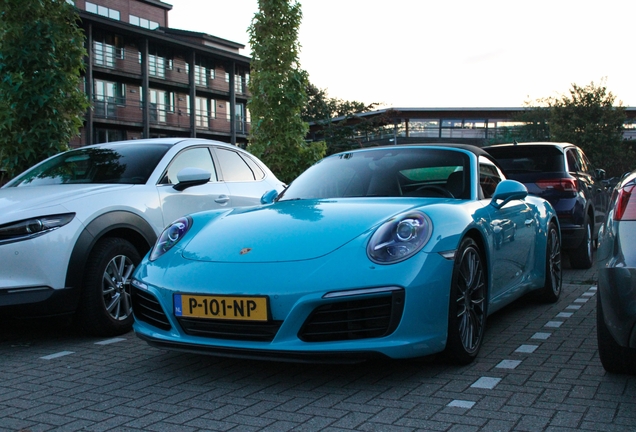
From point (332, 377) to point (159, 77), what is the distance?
35940 mm

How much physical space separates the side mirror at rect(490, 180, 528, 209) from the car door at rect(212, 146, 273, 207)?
275 centimetres

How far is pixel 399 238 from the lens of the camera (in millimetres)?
3811

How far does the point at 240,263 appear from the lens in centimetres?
380

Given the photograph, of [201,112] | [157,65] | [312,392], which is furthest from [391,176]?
[201,112]

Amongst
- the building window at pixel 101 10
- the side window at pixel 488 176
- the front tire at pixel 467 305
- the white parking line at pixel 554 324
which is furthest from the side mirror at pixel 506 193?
the building window at pixel 101 10

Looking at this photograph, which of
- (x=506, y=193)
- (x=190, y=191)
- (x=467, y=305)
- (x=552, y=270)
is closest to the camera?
(x=467, y=305)

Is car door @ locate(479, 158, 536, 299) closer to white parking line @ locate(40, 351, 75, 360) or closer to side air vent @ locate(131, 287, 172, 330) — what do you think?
side air vent @ locate(131, 287, 172, 330)

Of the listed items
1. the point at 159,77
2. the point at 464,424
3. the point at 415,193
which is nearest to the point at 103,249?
the point at 415,193

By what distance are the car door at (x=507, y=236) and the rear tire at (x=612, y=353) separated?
97 centimetres

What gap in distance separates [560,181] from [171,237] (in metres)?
5.72

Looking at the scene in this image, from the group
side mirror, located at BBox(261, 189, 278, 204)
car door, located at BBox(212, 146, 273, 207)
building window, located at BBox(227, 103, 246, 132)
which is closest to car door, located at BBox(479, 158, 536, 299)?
side mirror, located at BBox(261, 189, 278, 204)

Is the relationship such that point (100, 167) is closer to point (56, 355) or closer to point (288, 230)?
point (56, 355)

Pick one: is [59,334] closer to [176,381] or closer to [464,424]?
[176,381]

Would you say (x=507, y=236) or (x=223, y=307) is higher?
(x=507, y=236)
